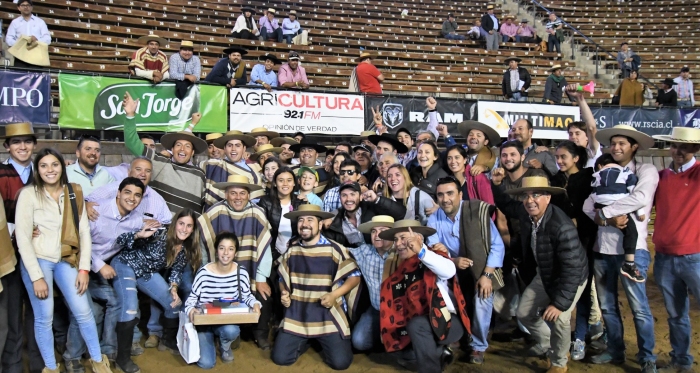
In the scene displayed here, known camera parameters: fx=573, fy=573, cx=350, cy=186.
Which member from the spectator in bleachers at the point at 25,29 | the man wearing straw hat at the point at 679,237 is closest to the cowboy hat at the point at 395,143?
the man wearing straw hat at the point at 679,237

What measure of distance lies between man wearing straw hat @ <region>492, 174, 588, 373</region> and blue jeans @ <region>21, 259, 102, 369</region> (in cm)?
342

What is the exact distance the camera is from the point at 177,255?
5105 mm

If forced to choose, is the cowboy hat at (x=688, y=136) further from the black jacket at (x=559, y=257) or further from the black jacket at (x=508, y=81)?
the black jacket at (x=508, y=81)

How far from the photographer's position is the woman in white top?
5.31 m

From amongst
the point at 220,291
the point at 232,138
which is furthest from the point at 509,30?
the point at 220,291

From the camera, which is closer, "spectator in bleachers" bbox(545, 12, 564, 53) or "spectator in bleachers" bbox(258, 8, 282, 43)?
"spectator in bleachers" bbox(258, 8, 282, 43)

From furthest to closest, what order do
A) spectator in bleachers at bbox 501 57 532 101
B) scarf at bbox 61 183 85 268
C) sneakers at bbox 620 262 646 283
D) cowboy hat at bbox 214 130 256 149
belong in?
spectator in bleachers at bbox 501 57 532 101 < cowboy hat at bbox 214 130 256 149 < sneakers at bbox 620 262 646 283 < scarf at bbox 61 183 85 268

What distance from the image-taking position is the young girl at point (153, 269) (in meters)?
4.70

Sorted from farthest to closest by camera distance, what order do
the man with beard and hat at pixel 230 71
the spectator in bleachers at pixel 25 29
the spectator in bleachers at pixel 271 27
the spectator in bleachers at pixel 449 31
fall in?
the spectator in bleachers at pixel 449 31, the spectator in bleachers at pixel 271 27, the spectator in bleachers at pixel 25 29, the man with beard and hat at pixel 230 71

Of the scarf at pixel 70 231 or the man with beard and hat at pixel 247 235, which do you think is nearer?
the scarf at pixel 70 231

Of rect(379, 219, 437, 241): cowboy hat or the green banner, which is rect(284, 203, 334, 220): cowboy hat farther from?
the green banner

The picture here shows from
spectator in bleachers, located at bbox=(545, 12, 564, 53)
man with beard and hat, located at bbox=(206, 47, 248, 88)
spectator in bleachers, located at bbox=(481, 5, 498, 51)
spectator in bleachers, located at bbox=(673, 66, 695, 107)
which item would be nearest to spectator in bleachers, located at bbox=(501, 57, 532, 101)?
spectator in bleachers, located at bbox=(673, 66, 695, 107)

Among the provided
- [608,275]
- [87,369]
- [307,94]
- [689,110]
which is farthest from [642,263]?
[689,110]

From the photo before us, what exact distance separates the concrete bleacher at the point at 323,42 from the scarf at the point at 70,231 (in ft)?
27.0
